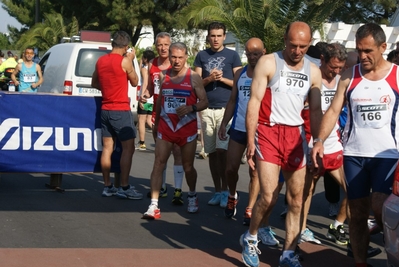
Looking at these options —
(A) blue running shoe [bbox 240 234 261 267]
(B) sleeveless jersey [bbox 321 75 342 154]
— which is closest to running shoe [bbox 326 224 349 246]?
(B) sleeveless jersey [bbox 321 75 342 154]

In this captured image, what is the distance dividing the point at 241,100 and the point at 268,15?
12253 millimetres

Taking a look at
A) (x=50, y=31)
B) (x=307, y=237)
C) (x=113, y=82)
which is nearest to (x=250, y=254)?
(x=307, y=237)

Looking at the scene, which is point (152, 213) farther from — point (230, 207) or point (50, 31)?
point (50, 31)

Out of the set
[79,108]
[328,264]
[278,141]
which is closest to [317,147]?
[278,141]

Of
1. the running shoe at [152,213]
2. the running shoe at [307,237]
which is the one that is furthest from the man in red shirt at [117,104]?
the running shoe at [307,237]

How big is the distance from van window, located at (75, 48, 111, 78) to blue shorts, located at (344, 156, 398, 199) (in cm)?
1026

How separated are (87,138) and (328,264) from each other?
4.00 metres

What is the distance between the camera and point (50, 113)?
9203 mm

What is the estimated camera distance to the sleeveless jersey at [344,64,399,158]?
227 inches

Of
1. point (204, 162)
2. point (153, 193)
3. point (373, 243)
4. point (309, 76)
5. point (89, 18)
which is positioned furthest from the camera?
point (89, 18)

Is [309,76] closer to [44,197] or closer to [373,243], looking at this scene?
[373,243]

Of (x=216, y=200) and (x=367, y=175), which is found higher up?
(x=367, y=175)

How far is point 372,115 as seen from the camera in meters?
5.82

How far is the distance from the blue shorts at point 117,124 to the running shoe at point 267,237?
2.68 metres
